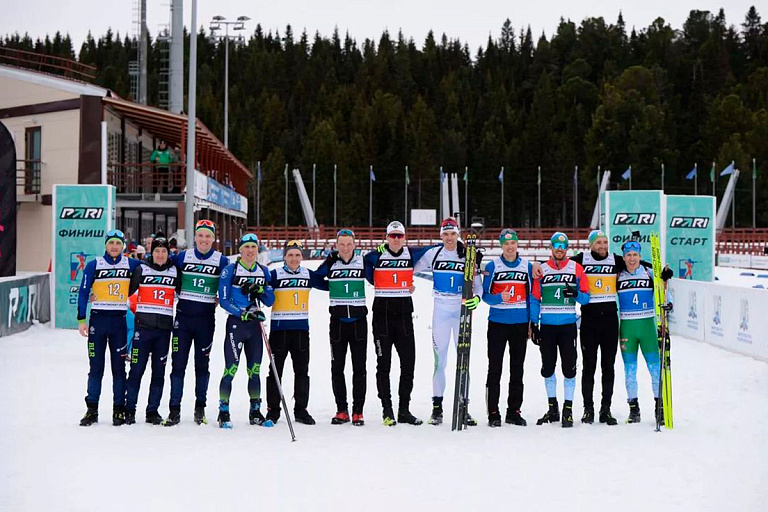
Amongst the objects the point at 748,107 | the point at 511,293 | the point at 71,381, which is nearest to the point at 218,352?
the point at 71,381

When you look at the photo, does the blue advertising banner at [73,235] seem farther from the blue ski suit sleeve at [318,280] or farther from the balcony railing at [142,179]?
the balcony railing at [142,179]

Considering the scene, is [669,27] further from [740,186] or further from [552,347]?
[552,347]

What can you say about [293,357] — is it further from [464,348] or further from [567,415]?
[567,415]

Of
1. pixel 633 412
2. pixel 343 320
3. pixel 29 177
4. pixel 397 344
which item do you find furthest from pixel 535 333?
pixel 29 177

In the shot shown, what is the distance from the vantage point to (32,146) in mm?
30734

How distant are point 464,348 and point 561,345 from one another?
1.00m

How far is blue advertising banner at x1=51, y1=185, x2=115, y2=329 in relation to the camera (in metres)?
18.7

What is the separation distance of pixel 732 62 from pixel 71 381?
161m

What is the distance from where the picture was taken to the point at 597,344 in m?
9.68

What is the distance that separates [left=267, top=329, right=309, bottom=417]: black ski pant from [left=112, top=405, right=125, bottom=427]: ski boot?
1.39 metres

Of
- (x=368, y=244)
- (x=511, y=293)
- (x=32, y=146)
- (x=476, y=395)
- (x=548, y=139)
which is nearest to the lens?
(x=511, y=293)

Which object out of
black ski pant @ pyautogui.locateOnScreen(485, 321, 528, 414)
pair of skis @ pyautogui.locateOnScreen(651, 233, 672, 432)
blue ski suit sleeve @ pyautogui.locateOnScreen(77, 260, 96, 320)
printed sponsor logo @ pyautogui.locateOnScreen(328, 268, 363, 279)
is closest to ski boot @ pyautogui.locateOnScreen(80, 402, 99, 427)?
blue ski suit sleeve @ pyautogui.locateOnScreen(77, 260, 96, 320)

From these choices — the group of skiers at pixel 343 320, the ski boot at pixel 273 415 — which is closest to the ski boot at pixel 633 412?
the group of skiers at pixel 343 320

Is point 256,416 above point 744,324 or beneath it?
beneath
